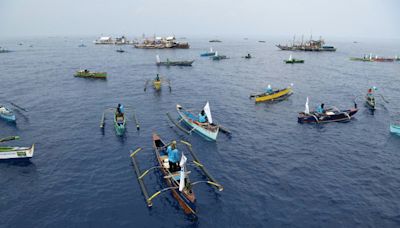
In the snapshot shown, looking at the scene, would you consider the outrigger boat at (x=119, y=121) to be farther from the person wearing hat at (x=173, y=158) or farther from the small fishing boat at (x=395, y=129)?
the small fishing boat at (x=395, y=129)

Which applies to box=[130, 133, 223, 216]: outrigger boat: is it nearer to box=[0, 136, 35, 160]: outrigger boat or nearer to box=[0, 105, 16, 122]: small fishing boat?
box=[0, 136, 35, 160]: outrigger boat

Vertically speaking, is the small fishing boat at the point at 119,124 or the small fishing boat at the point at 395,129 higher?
the small fishing boat at the point at 119,124

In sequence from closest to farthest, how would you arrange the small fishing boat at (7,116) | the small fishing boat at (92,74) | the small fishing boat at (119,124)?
1. the small fishing boat at (119,124)
2. the small fishing boat at (7,116)
3. the small fishing boat at (92,74)

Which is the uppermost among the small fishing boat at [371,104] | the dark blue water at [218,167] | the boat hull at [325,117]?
the small fishing boat at [371,104]

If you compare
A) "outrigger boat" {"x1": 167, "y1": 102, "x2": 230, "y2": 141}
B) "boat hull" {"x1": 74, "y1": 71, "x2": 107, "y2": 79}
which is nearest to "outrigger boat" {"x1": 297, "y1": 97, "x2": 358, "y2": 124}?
"outrigger boat" {"x1": 167, "y1": 102, "x2": 230, "y2": 141}

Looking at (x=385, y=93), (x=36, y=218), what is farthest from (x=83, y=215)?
(x=385, y=93)

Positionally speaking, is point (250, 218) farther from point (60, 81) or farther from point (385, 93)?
point (60, 81)

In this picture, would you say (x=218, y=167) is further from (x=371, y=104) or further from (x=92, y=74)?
(x=92, y=74)

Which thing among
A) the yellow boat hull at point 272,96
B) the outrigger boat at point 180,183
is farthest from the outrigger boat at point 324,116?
the outrigger boat at point 180,183

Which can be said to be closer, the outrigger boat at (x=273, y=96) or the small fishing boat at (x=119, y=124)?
A: the small fishing boat at (x=119, y=124)

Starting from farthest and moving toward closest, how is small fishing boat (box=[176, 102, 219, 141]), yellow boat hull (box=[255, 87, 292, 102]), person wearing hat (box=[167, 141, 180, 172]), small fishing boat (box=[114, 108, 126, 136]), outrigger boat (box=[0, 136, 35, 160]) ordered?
yellow boat hull (box=[255, 87, 292, 102]) < small fishing boat (box=[114, 108, 126, 136]) < small fishing boat (box=[176, 102, 219, 141]) < outrigger boat (box=[0, 136, 35, 160]) < person wearing hat (box=[167, 141, 180, 172])
